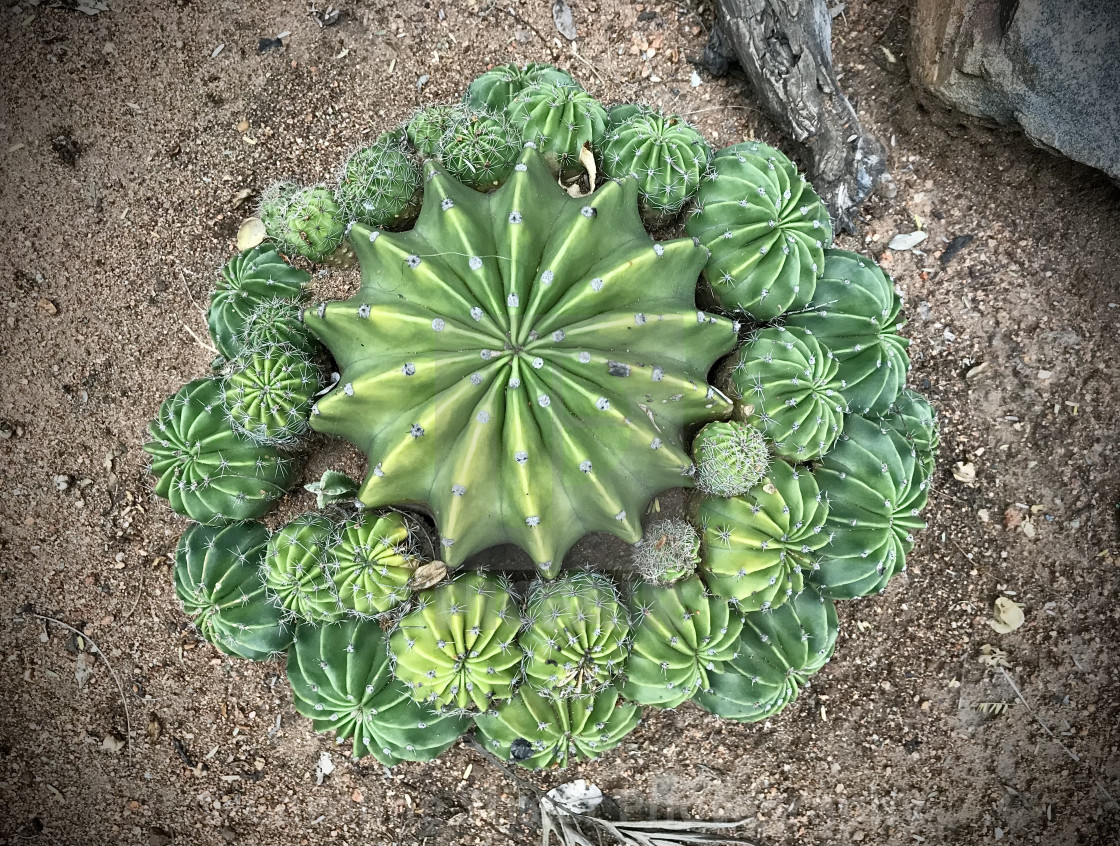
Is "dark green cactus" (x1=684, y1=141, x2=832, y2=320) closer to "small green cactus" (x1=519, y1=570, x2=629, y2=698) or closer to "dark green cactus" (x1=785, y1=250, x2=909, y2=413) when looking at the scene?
"dark green cactus" (x1=785, y1=250, x2=909, y2=413)

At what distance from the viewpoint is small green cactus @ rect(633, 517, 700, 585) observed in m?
3.14

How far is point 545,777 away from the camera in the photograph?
436 centimetres

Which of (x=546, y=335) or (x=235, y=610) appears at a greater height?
(x=546, y=335)

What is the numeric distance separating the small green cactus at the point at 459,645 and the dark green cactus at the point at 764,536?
2.84 feet

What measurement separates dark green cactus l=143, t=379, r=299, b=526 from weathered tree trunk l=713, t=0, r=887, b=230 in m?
3.31

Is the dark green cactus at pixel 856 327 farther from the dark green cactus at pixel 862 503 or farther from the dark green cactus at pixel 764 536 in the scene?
the dark green cactus at pixel 764 536

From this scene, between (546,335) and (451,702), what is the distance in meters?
1.64

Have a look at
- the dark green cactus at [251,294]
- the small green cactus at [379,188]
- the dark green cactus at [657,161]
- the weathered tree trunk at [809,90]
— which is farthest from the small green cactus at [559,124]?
the weathered tree trunk at [809,90]

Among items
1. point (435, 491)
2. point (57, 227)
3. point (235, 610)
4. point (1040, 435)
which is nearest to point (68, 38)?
point (57, 227)

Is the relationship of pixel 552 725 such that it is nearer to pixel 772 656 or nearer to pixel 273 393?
pixel 772 656

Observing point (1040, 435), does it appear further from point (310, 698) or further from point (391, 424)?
point (310, 698)

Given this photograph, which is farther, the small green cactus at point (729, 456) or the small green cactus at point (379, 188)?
the small green cactus at point (379, 188)

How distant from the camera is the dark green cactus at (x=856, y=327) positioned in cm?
352

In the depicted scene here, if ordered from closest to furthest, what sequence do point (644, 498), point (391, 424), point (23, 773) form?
point (391, 424) < point (644, 498) < point (23, 773)
